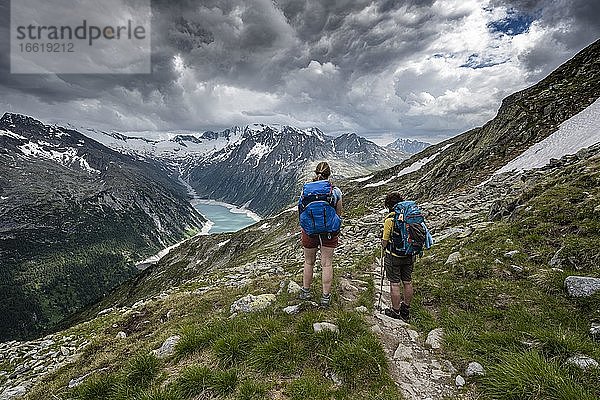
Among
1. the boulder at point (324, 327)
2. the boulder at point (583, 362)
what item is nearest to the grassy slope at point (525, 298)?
the boulder at point (583, 362)

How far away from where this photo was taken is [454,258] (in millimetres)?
12352

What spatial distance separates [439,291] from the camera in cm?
977

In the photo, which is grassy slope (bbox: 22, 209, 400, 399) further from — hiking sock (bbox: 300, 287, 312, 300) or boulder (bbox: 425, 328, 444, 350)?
boulder (bbox: 425, 328, 444, 350)

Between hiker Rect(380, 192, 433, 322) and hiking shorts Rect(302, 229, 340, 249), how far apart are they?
1.42 metres

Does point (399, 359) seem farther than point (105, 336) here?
No

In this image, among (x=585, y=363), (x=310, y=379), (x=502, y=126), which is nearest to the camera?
(x=585, y=363)

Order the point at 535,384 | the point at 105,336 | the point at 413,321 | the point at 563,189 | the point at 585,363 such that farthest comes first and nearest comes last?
the point at 563,189, the point at 105,336, the point at 413,321, the point at 585,363, the point at 535,384

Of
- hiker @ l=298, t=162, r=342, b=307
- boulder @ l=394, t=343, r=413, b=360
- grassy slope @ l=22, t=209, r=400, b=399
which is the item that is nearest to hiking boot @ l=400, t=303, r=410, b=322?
grassy slope @ l=22, t=209, r=400, b=399

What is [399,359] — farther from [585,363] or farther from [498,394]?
[585,363]

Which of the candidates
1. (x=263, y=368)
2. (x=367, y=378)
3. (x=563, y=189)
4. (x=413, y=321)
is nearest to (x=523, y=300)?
(x=413, y=321)

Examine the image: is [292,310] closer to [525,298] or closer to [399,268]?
[399,268]

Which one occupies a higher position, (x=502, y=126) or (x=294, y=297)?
(x=502, y=126)

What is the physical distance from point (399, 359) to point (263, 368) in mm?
2898

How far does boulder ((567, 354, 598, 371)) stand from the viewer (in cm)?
526
